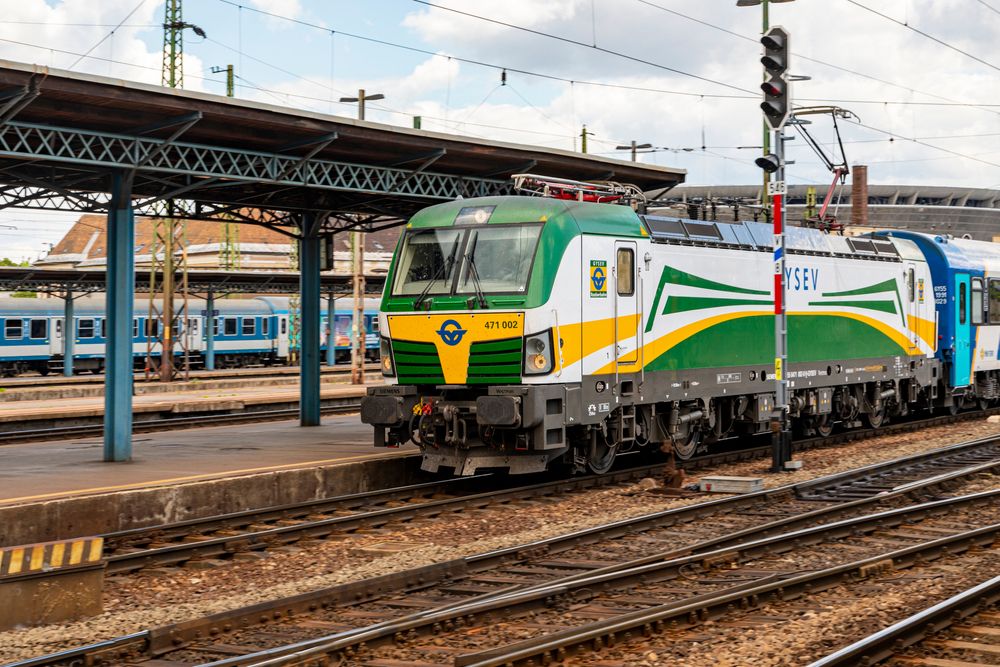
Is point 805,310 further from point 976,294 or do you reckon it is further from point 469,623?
point 469,623

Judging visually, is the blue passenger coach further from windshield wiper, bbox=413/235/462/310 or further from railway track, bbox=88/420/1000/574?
windshield wiper, bbox=413/235/462/310

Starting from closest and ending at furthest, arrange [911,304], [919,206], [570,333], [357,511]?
[357,511]
[570,333]
[911,304]
[919,206]

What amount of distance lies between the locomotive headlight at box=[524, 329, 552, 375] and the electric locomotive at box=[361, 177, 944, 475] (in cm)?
2

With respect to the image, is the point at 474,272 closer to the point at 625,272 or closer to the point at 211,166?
the point at 625,272

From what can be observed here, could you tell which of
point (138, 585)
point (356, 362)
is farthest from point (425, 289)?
point (356, 362)

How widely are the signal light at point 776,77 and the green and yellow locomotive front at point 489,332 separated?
300 cm

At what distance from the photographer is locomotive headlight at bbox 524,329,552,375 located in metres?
14.6

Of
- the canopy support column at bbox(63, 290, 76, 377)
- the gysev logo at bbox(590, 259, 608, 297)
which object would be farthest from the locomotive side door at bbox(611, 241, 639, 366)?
the canopy support column at bbox(63, 290, 76, 377)

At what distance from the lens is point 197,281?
149ft

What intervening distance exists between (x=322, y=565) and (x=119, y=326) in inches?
285

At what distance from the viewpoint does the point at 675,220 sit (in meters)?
17.2

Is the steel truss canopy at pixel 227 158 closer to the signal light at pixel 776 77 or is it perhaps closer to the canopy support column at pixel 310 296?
the canopy support column at pixel 310 296

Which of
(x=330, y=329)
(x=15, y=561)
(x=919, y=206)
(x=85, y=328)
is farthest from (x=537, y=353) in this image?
(x=919, y=206)

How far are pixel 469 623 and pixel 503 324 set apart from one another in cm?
660
